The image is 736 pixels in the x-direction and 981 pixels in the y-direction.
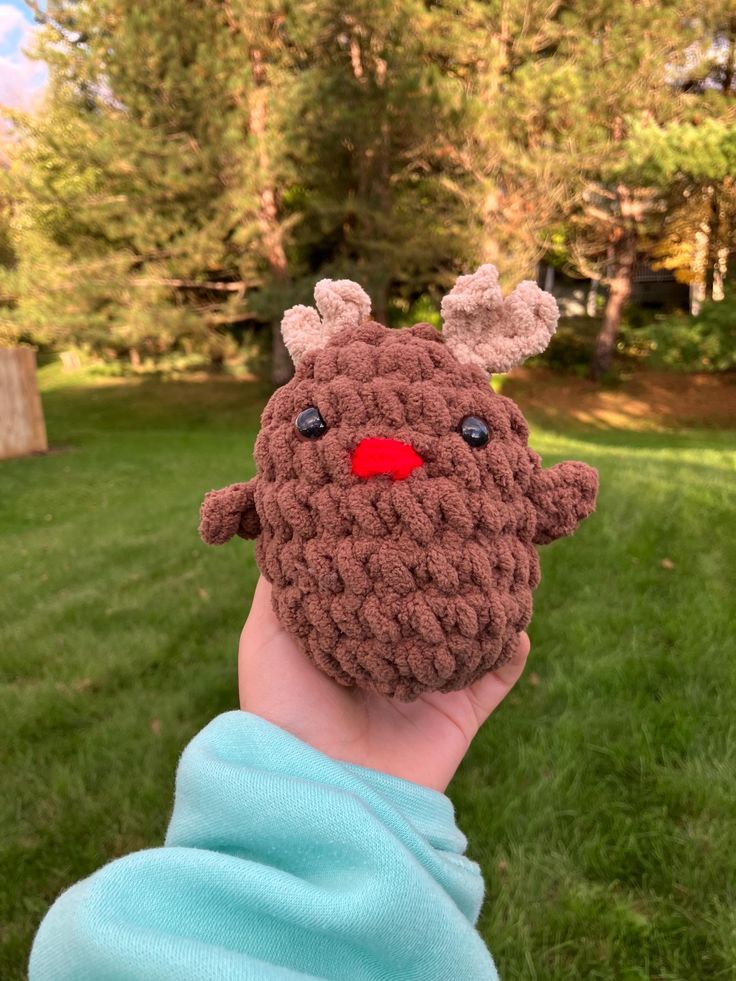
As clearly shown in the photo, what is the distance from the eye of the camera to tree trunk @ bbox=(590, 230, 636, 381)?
12336 millimetres

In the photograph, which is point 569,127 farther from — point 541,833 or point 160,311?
point 541,833

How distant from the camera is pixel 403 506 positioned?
0.83 meters

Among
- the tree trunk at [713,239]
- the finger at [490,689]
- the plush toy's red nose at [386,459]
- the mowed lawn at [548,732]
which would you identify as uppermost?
the tree trunk at [713,239]

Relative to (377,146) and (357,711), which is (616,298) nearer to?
(377,146)

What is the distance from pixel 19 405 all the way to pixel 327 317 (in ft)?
28.3

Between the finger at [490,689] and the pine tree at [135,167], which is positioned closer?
the finger at [490,689]

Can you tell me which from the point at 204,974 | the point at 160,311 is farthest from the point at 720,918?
the point at 160,311

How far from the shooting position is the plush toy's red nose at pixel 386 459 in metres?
0.85

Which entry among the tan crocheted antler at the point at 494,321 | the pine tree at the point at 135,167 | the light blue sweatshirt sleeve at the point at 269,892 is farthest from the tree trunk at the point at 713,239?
the light blue sweatshirt sleeve at the point at 269,892

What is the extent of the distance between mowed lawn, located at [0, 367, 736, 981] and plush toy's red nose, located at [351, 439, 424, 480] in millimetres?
1100

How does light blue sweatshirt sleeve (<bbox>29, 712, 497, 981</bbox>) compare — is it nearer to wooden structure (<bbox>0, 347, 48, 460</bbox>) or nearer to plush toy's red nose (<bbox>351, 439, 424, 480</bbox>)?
plush toy's red nose (<bbox>351, 439, 424, 480</bbox>)

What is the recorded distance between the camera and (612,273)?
13.3 metres

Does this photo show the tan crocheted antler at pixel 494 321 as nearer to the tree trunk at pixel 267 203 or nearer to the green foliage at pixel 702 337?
the tree trunk at pixel 267 203

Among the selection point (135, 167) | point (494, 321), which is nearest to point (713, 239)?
point (135, 167)
